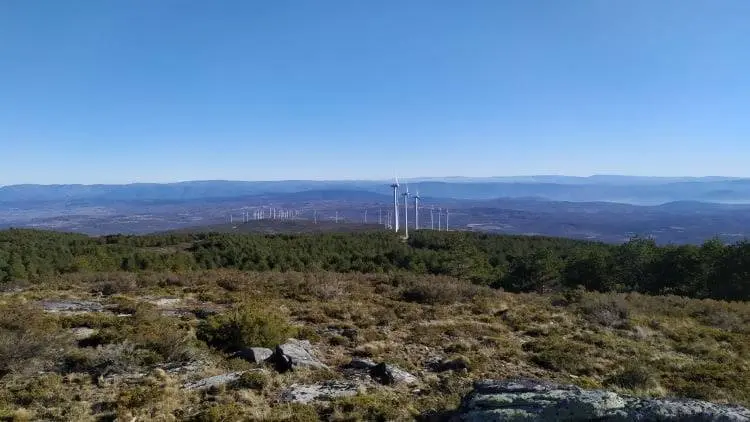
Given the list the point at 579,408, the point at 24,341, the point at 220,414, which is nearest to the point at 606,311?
the point at 579,408

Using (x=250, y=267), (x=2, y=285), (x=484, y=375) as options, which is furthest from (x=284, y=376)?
(x=250, y=267)

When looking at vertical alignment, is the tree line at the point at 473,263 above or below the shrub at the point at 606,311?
below

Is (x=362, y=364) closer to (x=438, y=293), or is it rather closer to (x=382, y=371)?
(x=382, y=371)

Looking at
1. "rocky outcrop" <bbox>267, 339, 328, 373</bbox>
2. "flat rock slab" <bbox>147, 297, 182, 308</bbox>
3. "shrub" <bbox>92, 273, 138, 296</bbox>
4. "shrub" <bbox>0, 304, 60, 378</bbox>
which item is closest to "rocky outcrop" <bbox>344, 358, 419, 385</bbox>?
"rocky outcrop" <bbox>267, 339, 328, 373</bbox>

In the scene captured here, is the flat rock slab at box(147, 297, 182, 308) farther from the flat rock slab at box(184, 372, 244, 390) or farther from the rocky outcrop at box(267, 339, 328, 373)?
the flat rock slab at box(184, 372, 244, 390)

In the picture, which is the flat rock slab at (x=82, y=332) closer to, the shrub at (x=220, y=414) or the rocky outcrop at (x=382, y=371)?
the shrub at (x=220, y=414)

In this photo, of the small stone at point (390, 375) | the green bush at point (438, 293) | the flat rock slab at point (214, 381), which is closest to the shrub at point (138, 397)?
the flat rock slab at point (214, 381)
